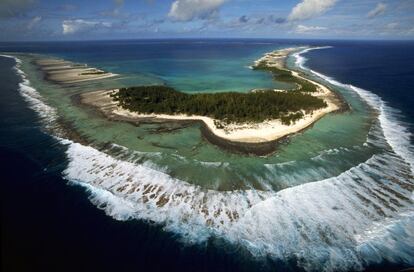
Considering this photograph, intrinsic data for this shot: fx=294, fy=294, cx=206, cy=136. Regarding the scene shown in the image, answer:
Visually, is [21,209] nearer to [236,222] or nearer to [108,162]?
[108,162]

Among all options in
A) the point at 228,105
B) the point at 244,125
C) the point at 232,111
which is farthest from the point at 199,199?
the point at 228,105

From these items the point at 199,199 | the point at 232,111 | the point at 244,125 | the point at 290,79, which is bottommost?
the point at 199,199

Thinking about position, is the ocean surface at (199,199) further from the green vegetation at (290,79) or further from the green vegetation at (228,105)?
the green vegetation at (290,79)

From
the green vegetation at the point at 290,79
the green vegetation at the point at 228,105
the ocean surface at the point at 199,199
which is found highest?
the green vegetation at the point at 228,105

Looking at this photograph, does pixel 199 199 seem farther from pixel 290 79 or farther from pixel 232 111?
pixel 290 79

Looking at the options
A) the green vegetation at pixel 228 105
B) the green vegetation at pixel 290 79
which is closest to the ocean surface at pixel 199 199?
the green vegetation at pixel 228 105

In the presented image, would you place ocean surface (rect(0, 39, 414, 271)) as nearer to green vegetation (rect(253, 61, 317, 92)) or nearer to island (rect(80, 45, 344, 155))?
island (rect(80, 45, 344, 155))
